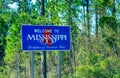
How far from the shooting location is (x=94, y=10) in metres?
42.6

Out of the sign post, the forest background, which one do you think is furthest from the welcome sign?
the forest background

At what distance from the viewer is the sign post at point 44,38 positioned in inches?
650

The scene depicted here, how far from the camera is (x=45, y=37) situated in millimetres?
16641

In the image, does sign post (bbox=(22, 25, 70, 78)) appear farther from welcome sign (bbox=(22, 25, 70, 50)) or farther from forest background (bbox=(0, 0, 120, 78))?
forest background (bbox=(0, 0, 120, 78))

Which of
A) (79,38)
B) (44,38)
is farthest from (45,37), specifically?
(79,38)

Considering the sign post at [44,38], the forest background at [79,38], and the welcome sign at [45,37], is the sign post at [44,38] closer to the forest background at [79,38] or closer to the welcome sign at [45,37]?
the welcome sign at [45,37]

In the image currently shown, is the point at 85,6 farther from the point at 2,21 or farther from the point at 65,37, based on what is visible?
the point at 65,37

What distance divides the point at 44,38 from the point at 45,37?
6 centimetres

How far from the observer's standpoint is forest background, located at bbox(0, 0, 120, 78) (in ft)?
104

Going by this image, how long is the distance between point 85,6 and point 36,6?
12227 millimetres

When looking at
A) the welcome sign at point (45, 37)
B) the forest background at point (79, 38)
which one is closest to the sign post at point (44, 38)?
the welcome sign at point (45, 37)

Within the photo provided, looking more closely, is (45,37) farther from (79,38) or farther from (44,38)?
(79,38)

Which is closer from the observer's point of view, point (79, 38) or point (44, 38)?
point (44, 38)

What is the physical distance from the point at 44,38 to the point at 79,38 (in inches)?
916
